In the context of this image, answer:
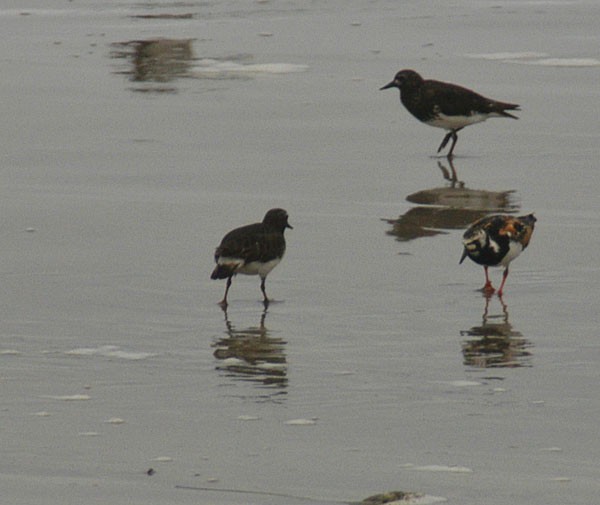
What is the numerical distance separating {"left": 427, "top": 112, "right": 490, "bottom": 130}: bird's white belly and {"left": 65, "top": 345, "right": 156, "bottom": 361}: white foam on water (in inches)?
252

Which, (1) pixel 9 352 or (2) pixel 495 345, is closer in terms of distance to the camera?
(1) pixel 9 352

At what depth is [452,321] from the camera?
24.8 feet

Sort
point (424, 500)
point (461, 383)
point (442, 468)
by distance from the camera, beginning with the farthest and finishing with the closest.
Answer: point (461, 383)
point (442, 468)
point (424, 500)

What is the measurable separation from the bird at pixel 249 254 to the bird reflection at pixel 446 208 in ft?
4.37

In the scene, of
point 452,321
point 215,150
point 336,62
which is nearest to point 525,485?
point 452,321

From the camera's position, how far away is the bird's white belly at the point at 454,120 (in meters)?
12.8

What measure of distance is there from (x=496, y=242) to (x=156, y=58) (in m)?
8.81

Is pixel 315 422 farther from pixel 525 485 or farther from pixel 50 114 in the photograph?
pixel 50 114

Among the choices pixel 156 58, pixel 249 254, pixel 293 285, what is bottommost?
pixel 293 285

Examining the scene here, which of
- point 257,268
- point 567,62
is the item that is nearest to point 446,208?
point 257,268

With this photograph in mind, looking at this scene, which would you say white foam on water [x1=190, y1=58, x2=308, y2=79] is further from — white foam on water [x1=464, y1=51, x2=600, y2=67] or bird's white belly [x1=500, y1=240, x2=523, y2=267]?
bird's white belly [x1=500, y1=240, x2=523, y2=267]

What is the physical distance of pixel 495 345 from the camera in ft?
23.4

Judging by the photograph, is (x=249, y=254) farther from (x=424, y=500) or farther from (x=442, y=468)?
(x=424, y=500)

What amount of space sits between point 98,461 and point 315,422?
0.92m
